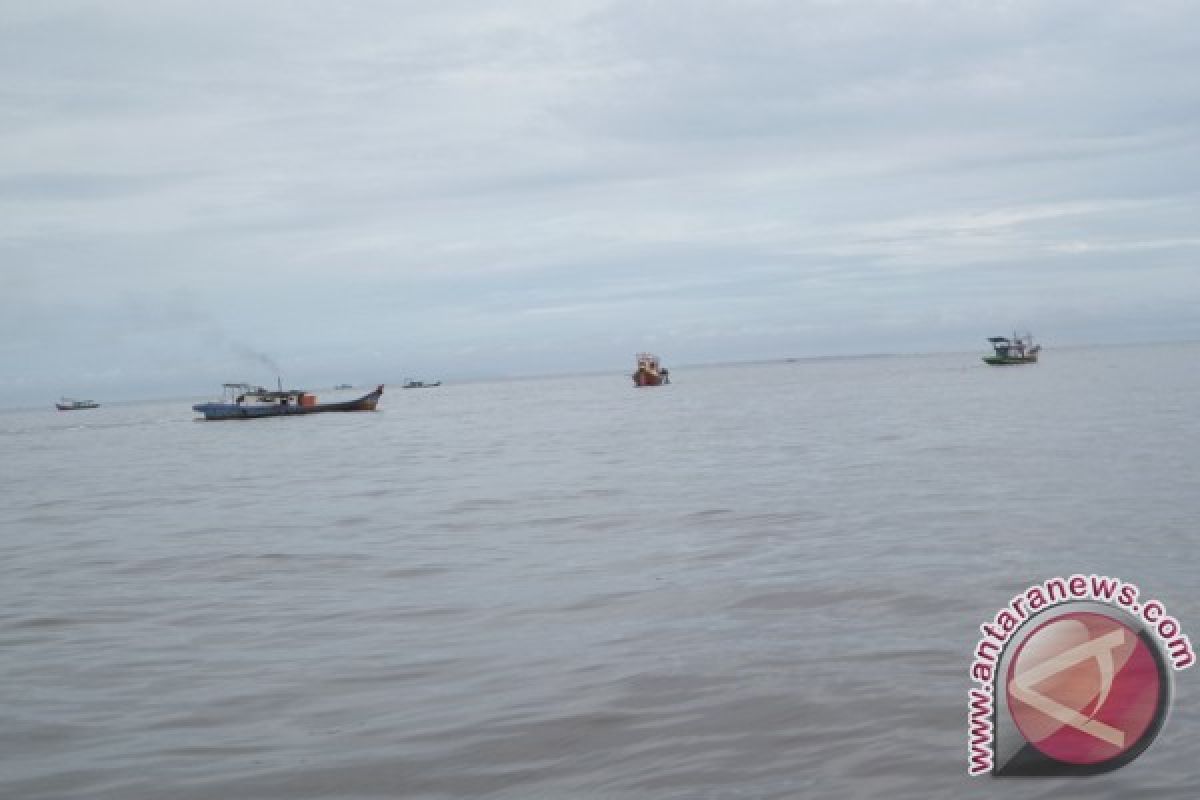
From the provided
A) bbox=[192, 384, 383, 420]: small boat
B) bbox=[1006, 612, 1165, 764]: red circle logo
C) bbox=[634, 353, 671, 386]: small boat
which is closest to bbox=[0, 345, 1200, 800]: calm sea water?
bbox=[1006, 612, 1165, 764]: red circle logo

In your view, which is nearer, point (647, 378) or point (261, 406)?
point (261, 406)

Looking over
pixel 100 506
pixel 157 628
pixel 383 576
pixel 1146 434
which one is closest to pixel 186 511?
pixel 100 506

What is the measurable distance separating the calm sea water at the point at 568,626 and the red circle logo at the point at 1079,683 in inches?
88.9

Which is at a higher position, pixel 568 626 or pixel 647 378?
pixel 647 378

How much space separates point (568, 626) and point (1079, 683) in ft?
23.5

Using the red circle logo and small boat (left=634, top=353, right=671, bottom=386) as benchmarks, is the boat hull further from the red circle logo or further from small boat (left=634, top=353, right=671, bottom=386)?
Answer: the red circle logo

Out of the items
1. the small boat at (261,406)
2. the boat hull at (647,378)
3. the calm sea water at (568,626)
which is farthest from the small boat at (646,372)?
the calm sea water at (568,626)

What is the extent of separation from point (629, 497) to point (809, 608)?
11.0m

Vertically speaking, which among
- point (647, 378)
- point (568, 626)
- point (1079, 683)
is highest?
point (647, 378)

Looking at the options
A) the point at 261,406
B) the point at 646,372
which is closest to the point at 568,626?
the point at 261,406

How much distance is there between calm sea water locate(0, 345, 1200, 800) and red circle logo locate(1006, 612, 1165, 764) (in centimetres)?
226

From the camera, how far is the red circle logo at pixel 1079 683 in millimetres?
3275

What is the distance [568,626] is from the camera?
10242mm

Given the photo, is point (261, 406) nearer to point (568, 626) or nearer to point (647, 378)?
point (647, 378)
